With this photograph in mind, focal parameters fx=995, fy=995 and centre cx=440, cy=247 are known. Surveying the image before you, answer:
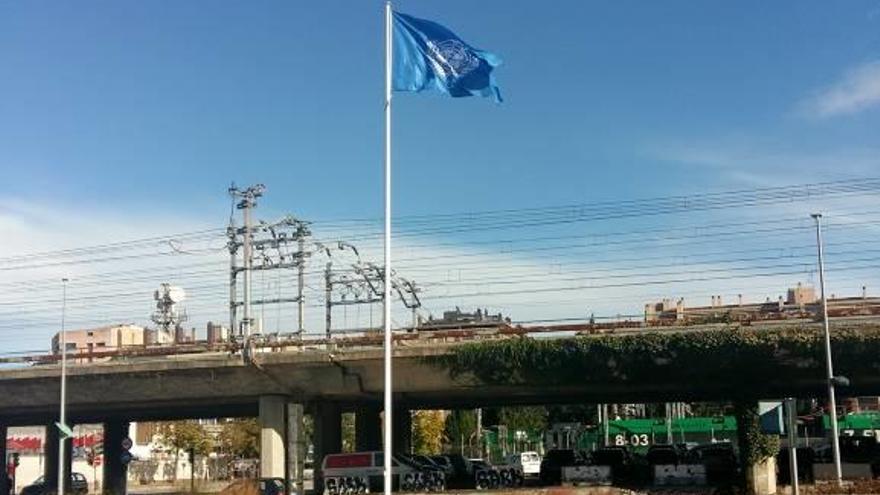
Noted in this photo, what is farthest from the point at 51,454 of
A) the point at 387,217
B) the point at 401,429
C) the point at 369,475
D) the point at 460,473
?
the point at 387,217

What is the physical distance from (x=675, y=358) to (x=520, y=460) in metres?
25.5

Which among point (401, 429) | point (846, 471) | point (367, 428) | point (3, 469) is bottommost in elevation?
point (3, 469)

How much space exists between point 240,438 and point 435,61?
76044 millimetres

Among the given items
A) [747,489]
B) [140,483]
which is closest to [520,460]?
[747,489]

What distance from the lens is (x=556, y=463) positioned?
54.0m

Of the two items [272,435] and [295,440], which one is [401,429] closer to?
[272,435]

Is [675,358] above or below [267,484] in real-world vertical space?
above

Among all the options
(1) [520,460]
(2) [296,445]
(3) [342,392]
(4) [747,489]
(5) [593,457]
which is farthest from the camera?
(1) [520,460]

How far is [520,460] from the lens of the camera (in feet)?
224

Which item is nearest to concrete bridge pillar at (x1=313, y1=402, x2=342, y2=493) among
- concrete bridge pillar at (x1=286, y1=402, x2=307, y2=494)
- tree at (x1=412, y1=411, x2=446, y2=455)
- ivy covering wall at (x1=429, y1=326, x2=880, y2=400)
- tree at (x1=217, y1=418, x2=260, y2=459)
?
ivy covering wall at (x1=429, y1=326, x2=880, y2=400)

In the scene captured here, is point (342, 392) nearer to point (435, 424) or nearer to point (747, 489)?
point (747, 489)

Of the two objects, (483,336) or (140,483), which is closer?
(483,336)

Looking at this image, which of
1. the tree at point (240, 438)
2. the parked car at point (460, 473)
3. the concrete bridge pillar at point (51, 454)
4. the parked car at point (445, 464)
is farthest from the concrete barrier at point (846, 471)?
the tree at point (240, 438)

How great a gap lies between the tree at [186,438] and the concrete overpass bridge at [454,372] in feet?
74.4
